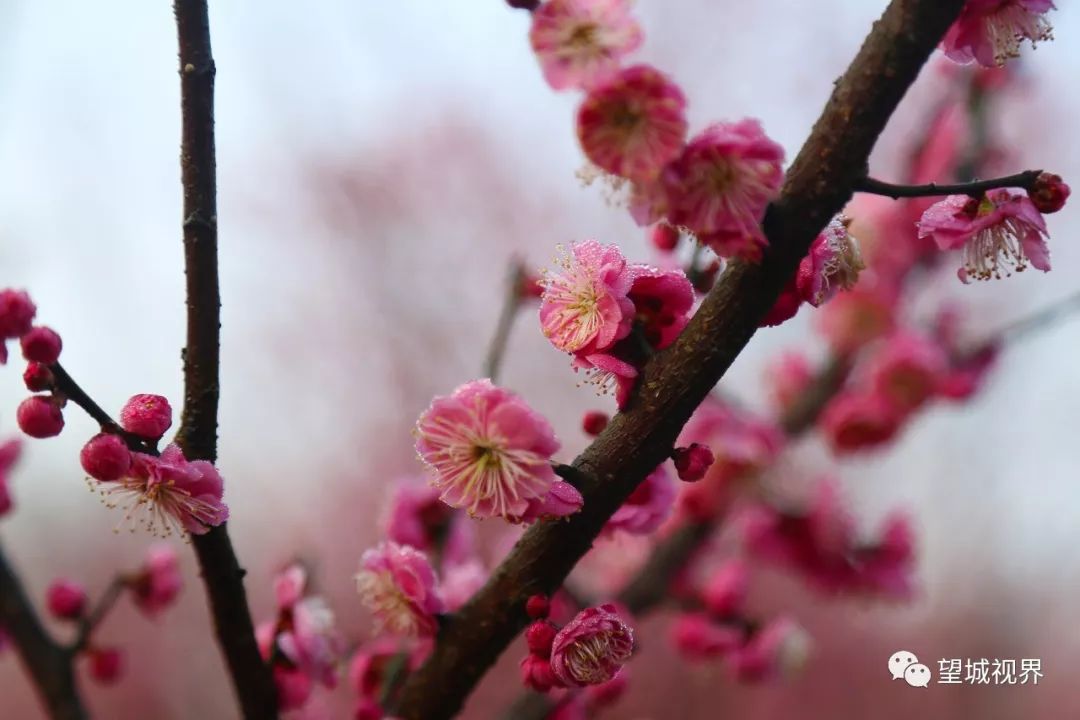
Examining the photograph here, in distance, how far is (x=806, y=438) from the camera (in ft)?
8.12

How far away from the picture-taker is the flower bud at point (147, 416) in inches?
29.7

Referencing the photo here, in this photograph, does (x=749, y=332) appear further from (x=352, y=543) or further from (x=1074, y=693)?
(x=1074, y=693)

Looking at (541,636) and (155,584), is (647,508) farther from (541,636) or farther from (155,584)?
(155,584)

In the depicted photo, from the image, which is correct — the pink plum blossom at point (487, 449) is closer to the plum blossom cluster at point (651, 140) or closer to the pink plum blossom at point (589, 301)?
the pink plum blossom at point (589, 301)

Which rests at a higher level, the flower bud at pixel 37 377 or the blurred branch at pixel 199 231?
the blurred branch at pixel 199 231

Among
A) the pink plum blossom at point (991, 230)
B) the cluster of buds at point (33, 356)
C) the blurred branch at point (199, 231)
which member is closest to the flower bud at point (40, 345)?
the cluster of buds at point (33, 356)

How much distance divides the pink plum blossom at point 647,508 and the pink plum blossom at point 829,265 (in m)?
0.27

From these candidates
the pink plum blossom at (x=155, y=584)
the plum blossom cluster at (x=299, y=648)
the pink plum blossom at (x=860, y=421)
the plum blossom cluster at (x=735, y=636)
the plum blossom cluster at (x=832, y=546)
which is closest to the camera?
the plum blossom cluster at (x=299, y=648)

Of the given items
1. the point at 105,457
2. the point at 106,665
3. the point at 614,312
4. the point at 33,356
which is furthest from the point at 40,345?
the point at 106,665

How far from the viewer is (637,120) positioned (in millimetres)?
661

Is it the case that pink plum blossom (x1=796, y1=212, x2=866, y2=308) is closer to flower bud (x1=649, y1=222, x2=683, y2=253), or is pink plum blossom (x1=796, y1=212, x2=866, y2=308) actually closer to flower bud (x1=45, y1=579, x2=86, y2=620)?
flower bud (x1=649, y1=222, x2=683, y2=253)

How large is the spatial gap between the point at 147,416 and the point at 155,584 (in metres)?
0.96

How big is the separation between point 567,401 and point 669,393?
11.5ft

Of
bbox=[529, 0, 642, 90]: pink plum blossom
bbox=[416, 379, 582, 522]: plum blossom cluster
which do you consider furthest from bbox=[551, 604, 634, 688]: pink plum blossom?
bbox=[529, 0, 642, 90]: pink plum blossom
